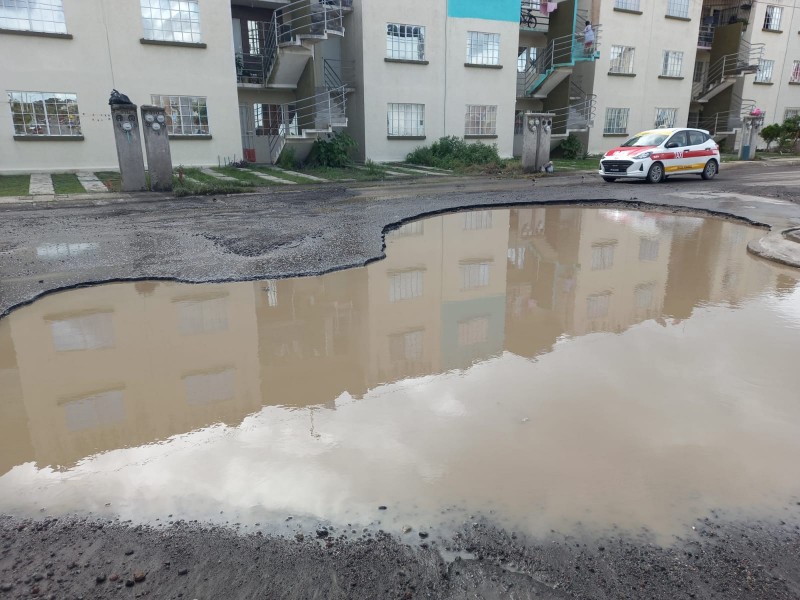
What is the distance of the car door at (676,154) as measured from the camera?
1845cm

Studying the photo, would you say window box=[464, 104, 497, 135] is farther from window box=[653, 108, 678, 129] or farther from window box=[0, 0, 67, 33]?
window box=[0, 0, 67, 33]

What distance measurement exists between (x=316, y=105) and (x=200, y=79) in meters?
4.11

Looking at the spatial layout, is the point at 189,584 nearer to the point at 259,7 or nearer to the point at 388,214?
the point at 388,214

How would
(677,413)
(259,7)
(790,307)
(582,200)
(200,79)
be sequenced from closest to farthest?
(677,413)
(790,307)
(582,200)
(200,79)
(259,7)

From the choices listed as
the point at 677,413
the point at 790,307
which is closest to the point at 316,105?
the point at 790,307

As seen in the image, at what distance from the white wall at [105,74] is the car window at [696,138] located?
15.7 meters

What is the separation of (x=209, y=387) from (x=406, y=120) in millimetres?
21556

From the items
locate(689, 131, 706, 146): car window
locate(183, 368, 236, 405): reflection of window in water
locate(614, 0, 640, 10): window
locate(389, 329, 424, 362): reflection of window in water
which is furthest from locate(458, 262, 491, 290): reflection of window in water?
locate(614, 0, 640, 10): window

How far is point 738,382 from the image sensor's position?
194 inches

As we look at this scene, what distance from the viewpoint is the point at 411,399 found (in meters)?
4.70

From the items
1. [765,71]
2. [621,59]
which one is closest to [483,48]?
[621,59]

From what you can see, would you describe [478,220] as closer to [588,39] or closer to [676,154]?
[676,154]

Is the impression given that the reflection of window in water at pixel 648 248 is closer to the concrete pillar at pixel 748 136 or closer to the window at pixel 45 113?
the window at pixel 45 113

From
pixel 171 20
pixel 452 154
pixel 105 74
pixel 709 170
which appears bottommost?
pixel 709 170
